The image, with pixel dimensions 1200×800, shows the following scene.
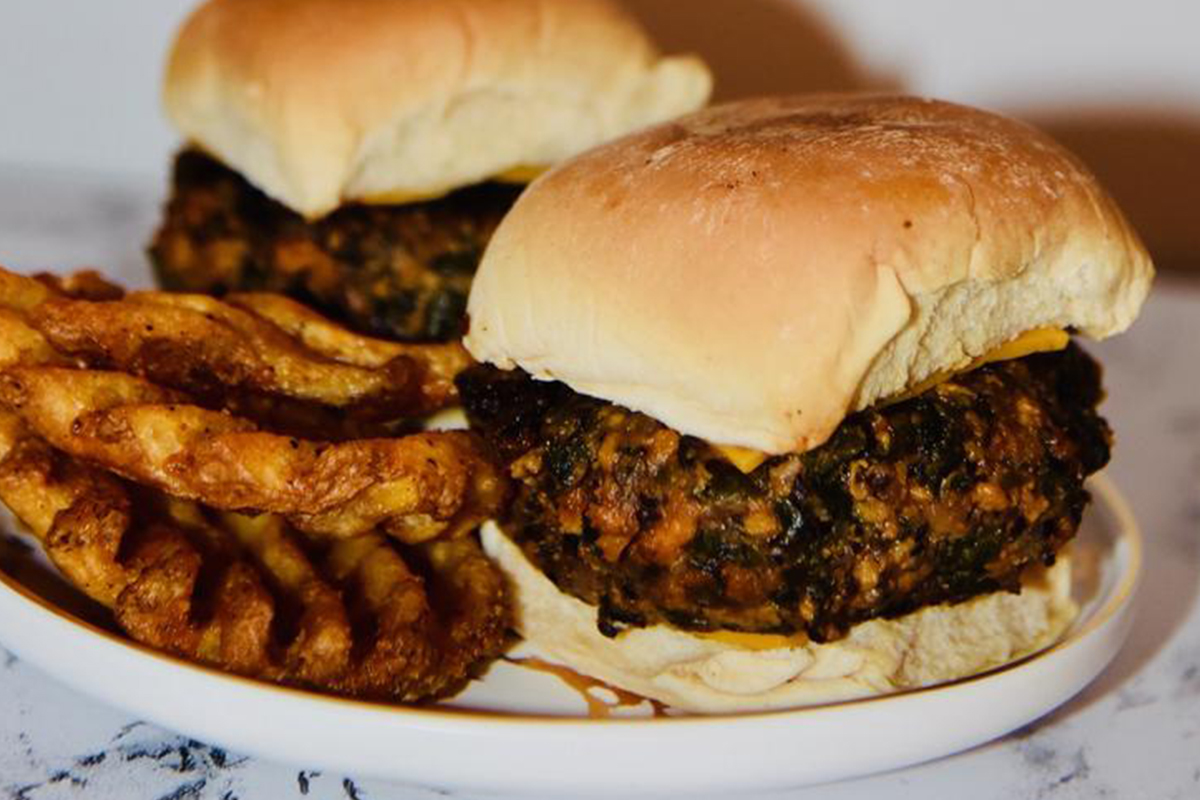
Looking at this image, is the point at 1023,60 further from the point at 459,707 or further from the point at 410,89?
the point at 459,707

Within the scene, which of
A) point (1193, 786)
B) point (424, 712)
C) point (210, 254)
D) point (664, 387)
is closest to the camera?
point (424, 712)

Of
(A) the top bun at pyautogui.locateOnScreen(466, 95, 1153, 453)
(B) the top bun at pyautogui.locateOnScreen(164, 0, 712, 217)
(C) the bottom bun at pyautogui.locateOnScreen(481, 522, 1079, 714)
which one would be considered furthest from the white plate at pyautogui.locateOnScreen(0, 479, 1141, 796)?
(B) the top bun at pyautogui.locateOnScreen(164, 0, 712, 217)

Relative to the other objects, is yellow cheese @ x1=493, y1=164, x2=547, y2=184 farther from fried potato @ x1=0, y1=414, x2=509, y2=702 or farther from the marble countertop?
the marble countertop

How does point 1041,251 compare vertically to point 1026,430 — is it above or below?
above

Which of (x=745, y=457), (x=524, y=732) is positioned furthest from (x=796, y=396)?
(x=524, y=732)

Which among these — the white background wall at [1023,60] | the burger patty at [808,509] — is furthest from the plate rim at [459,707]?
the white background wall at [1023,60]

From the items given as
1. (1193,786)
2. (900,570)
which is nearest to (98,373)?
(900,570)

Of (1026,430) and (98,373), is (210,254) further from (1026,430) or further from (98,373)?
(1026,430)
